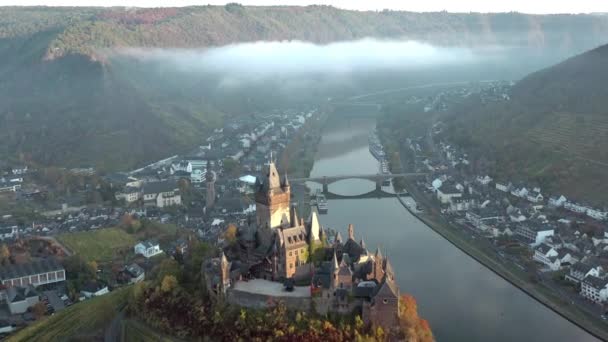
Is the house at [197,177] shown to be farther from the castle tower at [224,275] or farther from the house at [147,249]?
the castle tower at [224,275]

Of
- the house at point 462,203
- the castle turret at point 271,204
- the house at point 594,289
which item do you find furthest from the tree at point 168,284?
the house at point 462,203

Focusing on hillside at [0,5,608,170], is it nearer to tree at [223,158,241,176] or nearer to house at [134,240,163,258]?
tree at [223,158,241,176]

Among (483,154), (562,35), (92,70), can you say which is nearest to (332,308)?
(483,154)

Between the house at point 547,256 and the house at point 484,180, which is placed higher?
the house at point 484,180

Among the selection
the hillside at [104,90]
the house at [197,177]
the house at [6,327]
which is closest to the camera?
the house at [6,327]

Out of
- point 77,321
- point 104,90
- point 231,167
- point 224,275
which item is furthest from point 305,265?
point 104,90

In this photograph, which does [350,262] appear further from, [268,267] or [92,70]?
[92,70]

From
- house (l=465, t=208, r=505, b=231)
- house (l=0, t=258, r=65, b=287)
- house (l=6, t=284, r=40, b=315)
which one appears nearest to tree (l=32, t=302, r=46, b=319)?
house (l=6, t=284, r=40, b=315)

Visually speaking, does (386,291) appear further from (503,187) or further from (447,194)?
(503,187)
